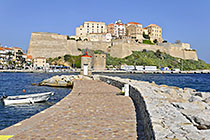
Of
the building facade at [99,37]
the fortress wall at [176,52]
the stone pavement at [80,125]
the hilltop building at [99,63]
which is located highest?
the building facade at [99,37]

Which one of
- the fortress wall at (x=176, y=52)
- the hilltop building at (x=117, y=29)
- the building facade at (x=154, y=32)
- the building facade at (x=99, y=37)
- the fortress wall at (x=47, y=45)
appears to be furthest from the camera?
the building facade at (x=154, y=32)

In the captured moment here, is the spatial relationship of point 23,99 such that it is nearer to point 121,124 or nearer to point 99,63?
point 121,124

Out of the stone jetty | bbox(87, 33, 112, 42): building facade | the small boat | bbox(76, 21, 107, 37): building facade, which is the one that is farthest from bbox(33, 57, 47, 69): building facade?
the stone jetty

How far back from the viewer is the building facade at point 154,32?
91713mm

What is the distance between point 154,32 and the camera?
302 feet

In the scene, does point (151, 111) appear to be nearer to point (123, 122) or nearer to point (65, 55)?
point (123, 122)

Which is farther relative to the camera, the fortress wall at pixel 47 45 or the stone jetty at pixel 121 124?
the fortress wall at pixel 47 45

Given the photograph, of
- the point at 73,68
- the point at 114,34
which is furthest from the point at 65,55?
the point at 114,34

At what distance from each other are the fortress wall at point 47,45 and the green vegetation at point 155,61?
15366mm

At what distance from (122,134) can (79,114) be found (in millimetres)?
2129

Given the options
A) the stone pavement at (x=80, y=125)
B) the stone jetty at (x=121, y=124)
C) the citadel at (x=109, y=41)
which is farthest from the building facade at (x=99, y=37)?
the stone jetty at (x=121, y=124)

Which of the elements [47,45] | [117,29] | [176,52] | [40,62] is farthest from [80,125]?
[176,52]

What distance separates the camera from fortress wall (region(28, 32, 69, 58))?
2751 inches

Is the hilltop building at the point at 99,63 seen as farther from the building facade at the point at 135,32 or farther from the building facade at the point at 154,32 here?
the building facade at the point at 154,32
